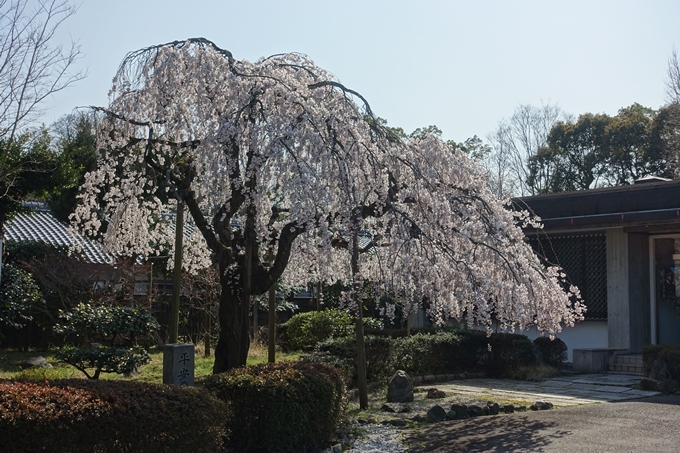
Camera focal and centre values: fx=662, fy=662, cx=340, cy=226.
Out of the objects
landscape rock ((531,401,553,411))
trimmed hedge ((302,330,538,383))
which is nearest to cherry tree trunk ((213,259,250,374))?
trimmed hedge ((302,330,538,383))

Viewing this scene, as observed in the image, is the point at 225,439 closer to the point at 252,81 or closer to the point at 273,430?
the point at 273,430

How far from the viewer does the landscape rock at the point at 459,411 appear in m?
9.20

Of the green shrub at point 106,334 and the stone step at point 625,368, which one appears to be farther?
the stone step at point 625,368

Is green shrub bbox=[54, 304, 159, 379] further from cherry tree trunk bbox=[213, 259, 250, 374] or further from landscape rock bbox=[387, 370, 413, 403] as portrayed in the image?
landscape rock bbox=[387, 370, 413, 403]

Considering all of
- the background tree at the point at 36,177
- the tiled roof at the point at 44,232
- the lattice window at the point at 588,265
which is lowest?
the lattice window at the point at 588,265

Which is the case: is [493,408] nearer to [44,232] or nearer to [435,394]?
[435,394]

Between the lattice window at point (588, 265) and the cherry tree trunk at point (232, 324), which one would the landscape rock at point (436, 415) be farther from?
the lattice window at point (588, 265)

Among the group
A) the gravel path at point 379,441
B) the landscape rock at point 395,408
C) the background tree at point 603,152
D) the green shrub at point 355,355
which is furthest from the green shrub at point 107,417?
the background tree at point 603,152

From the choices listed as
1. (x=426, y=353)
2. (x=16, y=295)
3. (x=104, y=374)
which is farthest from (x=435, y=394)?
(x=16, y=295)

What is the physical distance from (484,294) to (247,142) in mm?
3437

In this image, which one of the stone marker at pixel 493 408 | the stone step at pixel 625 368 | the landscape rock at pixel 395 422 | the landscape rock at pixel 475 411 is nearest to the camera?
the landscape rock at pixel 395 422

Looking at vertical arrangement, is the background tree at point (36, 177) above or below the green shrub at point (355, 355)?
above

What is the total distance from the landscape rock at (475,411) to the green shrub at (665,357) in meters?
4.04

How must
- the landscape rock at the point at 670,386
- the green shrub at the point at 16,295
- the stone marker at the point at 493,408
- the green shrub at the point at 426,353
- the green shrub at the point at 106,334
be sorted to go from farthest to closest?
the green shrub at the point at 16,295 < the green shrub at the point at 426,353 < the landscape rock at the point at 670,386 < the green shrub at the point at 106,334 < the stone marker at the point at 493,408
